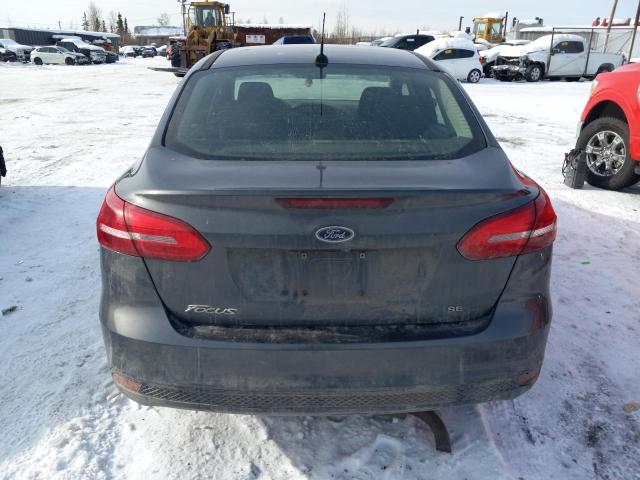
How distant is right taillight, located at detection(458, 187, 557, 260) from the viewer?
6.35ft

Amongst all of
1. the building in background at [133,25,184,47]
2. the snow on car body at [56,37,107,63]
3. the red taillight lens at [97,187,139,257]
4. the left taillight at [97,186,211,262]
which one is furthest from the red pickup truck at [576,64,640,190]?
the building in background at [133,25,184,47]

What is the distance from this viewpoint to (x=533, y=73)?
24906 millimetres

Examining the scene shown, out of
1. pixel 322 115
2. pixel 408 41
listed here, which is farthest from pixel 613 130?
pixel 408 41

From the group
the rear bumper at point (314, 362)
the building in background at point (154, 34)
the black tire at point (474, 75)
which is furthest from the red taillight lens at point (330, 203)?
the building in background at point (154, 34)

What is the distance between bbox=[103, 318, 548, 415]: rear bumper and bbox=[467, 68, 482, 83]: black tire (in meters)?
23.3

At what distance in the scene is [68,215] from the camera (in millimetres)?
5379

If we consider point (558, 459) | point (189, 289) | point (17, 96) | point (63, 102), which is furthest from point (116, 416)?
point (17, 96)

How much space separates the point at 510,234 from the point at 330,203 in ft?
2.22

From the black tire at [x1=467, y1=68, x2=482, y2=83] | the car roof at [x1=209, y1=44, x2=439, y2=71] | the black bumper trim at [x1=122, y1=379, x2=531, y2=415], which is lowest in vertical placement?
the black tire at [x1=467, y1=68, x2=482, y2=83]

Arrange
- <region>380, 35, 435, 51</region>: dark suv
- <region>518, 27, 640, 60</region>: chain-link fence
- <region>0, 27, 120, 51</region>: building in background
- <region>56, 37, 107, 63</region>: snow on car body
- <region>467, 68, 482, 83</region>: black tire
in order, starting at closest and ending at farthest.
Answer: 1. <region>467, 68, 482, 83</region>: black tire
2. <region>380, 35, 435, 51</region>: dark suv
3. <region>518, 27, 640, 60</region>: chain-link fence
4. <region>56, 37, 107, 63</region>: snow on car body
5. <region>0, 27, 120, 51</region>: building in background

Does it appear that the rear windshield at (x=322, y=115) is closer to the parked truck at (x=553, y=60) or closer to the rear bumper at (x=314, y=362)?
the rear bumper at (x=314, y=362)

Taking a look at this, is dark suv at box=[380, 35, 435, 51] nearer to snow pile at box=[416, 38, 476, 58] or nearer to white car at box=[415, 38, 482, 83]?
white car at box=[415, 38, 482, 83]

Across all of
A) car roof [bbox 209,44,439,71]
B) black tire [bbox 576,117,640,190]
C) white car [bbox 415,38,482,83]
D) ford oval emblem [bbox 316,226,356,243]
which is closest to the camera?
ford oval emblem [bbox 316,226,356,243]

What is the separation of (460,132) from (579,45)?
2696 centimetres
